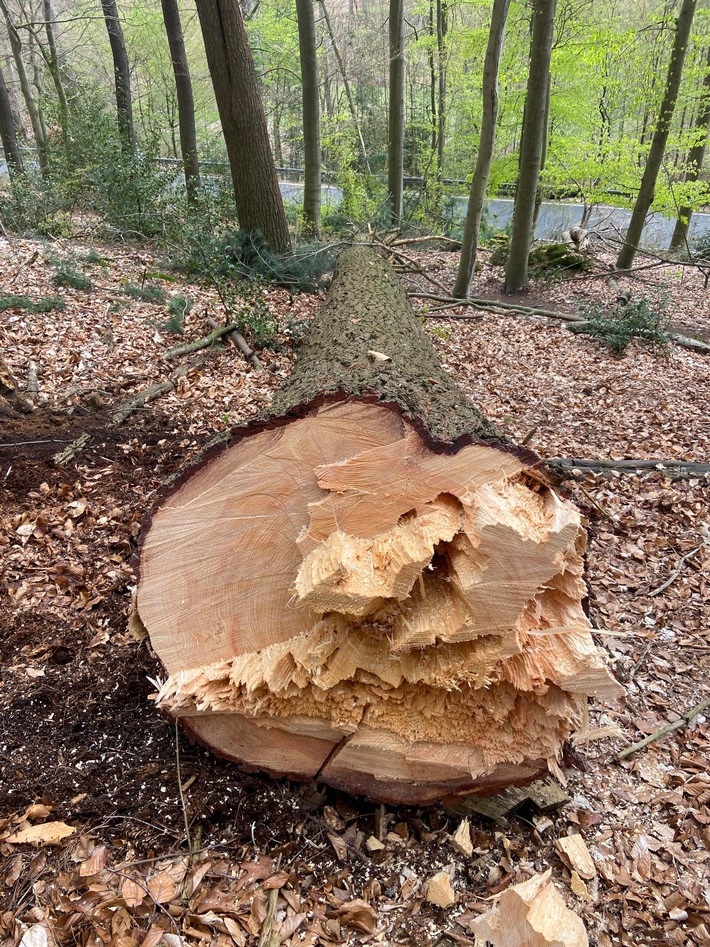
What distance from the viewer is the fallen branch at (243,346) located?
16.9 ft

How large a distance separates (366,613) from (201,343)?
4.06 metres

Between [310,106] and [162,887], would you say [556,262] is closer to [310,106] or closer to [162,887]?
[310,106]


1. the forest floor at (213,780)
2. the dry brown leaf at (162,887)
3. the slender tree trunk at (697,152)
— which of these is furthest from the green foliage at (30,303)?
→ the slender tree trunk at (697,152)

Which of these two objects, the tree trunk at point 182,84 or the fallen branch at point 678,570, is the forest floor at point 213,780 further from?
the tree trunk at point 182,84

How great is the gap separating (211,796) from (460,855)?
3.03 ft

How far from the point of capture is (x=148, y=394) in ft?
14.3

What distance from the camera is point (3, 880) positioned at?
1.72 meters

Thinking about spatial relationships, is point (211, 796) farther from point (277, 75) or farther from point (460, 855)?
point (277, 75)

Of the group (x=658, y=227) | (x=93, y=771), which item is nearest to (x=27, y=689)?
(x=93, y=771)

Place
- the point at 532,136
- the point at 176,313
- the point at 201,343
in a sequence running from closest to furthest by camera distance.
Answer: the point at 201,343 < the point at 176,313 < the point at 532,136

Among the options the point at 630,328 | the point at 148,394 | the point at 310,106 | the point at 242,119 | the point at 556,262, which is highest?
the point at 310,106

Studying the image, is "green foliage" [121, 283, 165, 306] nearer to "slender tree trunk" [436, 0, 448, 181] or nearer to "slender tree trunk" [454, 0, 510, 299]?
"slender tree trunk" [454, 0, 510, 299]

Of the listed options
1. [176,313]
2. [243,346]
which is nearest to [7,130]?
[176,313]

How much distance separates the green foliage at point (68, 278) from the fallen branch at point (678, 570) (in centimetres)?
569
